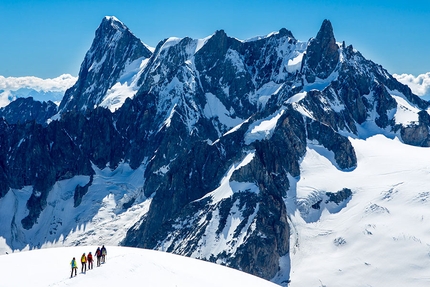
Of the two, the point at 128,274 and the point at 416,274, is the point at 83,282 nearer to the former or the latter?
the point at 128,274

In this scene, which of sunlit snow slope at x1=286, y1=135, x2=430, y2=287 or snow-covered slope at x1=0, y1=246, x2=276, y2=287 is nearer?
snow-covered slope at x1=0, y1=246, x2=276, y2=287

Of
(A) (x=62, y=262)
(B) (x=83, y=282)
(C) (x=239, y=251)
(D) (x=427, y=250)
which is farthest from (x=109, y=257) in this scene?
(D) (x=427, y=250)

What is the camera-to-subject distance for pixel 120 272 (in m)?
55.1

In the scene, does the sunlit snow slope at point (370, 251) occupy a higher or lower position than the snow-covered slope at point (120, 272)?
higher

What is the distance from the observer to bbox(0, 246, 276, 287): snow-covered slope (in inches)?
2093

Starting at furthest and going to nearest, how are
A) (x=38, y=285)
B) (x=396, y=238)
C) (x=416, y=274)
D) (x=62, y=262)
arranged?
(x=396, y=238) < (x=416, y=274) < (x=62, y=262) < (x=38, y=285)

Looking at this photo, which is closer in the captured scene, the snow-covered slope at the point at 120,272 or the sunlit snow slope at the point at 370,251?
the snow-covered slope at the point at 120,272

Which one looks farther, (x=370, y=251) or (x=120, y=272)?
(x=370, y=251)

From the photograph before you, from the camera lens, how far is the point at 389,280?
6683 inches

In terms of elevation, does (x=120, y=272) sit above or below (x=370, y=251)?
below

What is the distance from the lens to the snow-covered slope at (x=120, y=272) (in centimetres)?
5316

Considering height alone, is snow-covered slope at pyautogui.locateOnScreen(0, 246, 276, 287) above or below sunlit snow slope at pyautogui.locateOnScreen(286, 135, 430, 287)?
below

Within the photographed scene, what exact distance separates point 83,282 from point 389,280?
13660cm

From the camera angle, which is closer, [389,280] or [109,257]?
[109,257]
